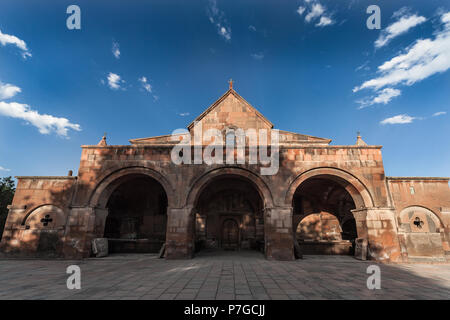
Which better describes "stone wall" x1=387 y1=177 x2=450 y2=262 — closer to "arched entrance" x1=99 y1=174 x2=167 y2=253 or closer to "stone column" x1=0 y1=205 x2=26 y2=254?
"arched entrance" x1=99 y1=174 x2=167 y2=253

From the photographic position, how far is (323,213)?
15070 mm

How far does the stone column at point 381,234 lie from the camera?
373 inches

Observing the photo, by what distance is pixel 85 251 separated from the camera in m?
10.0

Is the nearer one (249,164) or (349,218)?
(249,164)

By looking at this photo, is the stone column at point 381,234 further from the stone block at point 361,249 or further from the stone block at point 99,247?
the stone block at point 99,247

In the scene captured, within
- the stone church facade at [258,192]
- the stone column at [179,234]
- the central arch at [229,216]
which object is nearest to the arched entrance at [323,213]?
the stone church facade at [258,192]

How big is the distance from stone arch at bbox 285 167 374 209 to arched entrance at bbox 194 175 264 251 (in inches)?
172

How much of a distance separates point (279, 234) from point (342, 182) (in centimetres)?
441

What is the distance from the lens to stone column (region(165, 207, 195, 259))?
386 inches

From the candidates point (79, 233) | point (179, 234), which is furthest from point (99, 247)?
point (179, 234)

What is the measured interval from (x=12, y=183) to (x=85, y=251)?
23.8 meters

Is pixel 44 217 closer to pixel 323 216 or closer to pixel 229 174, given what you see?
pixel 229 174
